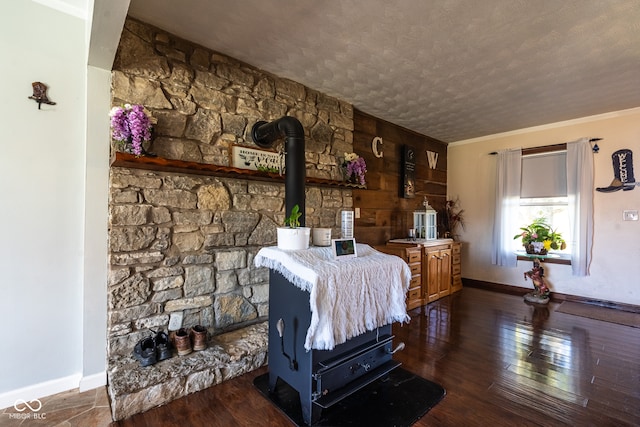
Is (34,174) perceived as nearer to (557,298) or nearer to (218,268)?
(218,268)

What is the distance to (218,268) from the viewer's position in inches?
97.4

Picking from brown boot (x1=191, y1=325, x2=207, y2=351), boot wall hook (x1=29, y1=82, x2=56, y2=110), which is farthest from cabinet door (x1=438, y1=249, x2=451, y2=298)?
A: boot wall hook (x1=29, y1=82, x2=56, y2=110)

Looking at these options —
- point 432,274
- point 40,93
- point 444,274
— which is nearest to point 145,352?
point 40,93

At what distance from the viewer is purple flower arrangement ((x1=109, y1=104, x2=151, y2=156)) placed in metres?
1.95

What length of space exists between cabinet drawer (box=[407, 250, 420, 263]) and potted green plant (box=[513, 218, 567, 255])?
1.87m

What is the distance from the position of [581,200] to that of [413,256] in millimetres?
2568

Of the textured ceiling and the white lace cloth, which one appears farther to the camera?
the textured ceiling

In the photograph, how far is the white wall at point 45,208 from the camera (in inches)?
74.1

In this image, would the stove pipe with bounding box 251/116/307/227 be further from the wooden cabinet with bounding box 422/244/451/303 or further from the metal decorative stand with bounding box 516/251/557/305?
the metal decorative stand with bounding box 516/251/557/305

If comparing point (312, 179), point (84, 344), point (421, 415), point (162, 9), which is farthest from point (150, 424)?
point (162, 9)

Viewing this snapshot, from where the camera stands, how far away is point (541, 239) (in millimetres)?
4328

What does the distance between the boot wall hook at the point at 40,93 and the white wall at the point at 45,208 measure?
0.11ft

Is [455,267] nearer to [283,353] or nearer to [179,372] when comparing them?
[283,353]

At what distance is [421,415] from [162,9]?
3191 millimetres
